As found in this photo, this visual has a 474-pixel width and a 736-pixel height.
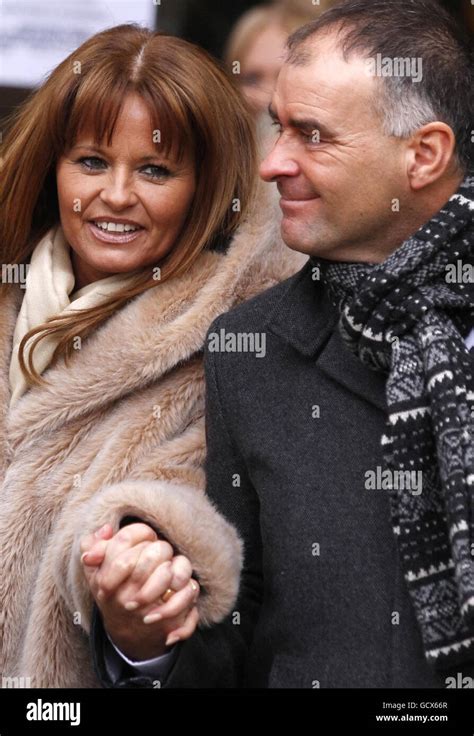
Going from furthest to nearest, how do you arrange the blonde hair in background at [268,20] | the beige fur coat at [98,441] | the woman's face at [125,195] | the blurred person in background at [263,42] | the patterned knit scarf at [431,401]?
the blonde hair in background at [268,20] < the blurred person in background at [263,42] < the woman's face at [125,195] < the beige fur coat at [98,441] < the patterned knit scarf at [431,401]

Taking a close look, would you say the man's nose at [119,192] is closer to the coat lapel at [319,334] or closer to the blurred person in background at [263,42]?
the coat lapel at [319,334]

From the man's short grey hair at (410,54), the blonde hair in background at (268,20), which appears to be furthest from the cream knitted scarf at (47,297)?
the blonde hair in background at (268,20)

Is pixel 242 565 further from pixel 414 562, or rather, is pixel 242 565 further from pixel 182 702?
pixel 414 562

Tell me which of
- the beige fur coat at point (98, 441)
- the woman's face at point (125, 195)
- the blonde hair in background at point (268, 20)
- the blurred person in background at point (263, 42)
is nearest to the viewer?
the beige fur coat at point (98, 441)

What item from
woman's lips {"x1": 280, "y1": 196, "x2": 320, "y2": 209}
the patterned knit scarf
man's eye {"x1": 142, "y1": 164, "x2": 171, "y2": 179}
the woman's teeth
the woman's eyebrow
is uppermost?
the woman's eyebrow

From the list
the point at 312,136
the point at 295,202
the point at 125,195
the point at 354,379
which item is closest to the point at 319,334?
the point at 354,379

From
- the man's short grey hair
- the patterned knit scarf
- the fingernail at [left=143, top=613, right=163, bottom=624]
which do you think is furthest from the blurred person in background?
the fingernail at [left=143, top=613, right=163, bottom=624]

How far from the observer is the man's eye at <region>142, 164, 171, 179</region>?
2.63 m

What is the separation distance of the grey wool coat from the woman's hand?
0.27 feet

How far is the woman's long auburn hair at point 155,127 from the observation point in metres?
2.61

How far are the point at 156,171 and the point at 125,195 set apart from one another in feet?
0.33

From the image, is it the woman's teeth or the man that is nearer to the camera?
the man

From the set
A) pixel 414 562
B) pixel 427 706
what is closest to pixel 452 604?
pixel 414 562

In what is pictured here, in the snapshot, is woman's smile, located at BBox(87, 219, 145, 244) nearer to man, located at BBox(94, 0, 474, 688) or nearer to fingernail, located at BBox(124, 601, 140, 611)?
man, located at BBox(94, 0, 474, 688)
